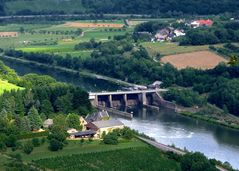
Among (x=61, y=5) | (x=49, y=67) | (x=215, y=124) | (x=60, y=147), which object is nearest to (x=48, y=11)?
(x=61, y=5)

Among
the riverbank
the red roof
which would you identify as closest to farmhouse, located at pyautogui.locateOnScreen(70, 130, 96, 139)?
the riverbank

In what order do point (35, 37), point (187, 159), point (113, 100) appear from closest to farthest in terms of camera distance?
point (187, 159) → point (113, 100) → point (35, 37)

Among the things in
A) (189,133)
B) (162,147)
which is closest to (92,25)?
(189,133)

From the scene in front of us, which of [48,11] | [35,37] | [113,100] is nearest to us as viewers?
[113,100]

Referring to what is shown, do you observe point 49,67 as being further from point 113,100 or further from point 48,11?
point 48,11

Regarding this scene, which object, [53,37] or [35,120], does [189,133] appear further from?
[53,37]

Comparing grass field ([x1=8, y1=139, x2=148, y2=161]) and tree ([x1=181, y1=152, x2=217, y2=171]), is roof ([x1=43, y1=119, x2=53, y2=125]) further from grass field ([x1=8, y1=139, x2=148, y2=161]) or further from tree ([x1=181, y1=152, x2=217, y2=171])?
tree ([x1=181, y1=152, x2=217, y2=171])
